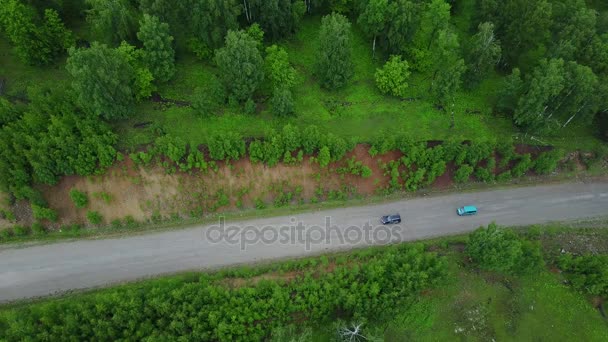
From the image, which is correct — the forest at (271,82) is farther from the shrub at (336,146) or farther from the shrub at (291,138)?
the shrub at (291,138)

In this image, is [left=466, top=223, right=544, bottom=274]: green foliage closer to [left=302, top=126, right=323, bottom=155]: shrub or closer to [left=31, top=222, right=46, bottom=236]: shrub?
[left=302, top=126, right=323, bottom=155]: shrub

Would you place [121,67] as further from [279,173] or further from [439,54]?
[439,54]

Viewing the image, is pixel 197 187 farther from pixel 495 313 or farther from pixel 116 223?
pixel 495 313

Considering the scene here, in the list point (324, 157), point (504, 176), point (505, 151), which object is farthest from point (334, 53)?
point (504, 176)

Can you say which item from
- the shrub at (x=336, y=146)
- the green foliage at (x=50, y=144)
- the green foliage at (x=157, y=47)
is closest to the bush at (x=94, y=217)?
the green foliage at (x=50, y=144)

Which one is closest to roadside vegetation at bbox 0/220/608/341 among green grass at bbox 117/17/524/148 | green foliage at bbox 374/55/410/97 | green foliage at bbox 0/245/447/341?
green foliage at bbox 0/245/447/341

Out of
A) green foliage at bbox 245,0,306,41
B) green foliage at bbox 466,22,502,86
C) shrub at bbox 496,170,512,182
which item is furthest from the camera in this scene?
green foliage at bbox 245,0,306,41
